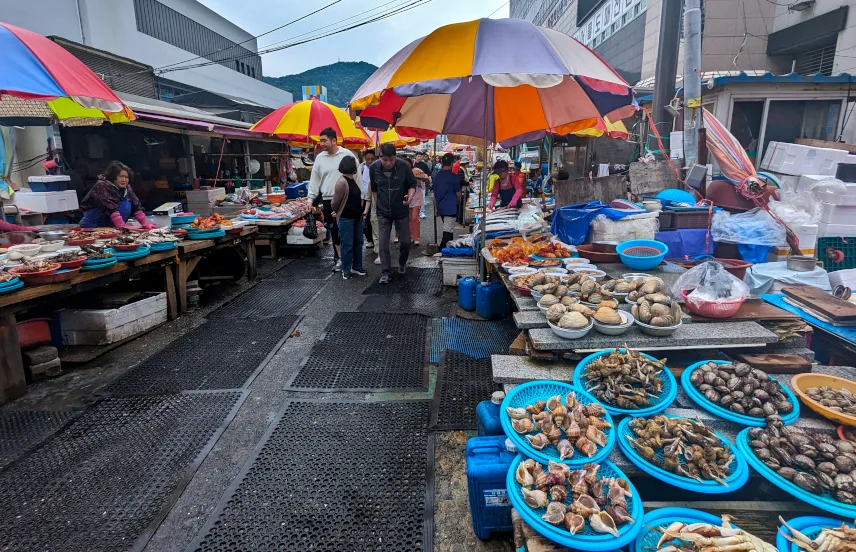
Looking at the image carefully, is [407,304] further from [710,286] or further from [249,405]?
[710,286]

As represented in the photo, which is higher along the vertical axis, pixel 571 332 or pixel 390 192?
pixel 390 192

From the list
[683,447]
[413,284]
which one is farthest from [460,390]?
[413,284]

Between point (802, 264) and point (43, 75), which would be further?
point (802, 264)

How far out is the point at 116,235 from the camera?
590 centimetres

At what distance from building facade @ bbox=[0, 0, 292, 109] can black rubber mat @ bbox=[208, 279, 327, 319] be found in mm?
9074

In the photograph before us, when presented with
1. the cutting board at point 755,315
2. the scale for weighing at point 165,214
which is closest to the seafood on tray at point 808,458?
the cutting board at point 755,315

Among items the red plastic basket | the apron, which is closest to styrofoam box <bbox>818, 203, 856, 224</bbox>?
the red plastic basket

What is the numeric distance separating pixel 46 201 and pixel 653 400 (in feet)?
30.3

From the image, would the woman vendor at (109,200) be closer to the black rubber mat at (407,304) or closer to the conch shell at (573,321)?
the black rubber mat at (407,304)

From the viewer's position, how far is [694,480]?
2.08 m

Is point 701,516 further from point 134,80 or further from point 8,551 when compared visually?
point 134,80

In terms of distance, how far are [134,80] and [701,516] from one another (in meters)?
17.5

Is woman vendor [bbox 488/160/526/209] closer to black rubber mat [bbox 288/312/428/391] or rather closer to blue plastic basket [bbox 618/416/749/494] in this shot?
black rubber mat [bbox 288/312/428/391]

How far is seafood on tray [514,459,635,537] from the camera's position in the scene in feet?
6.01
